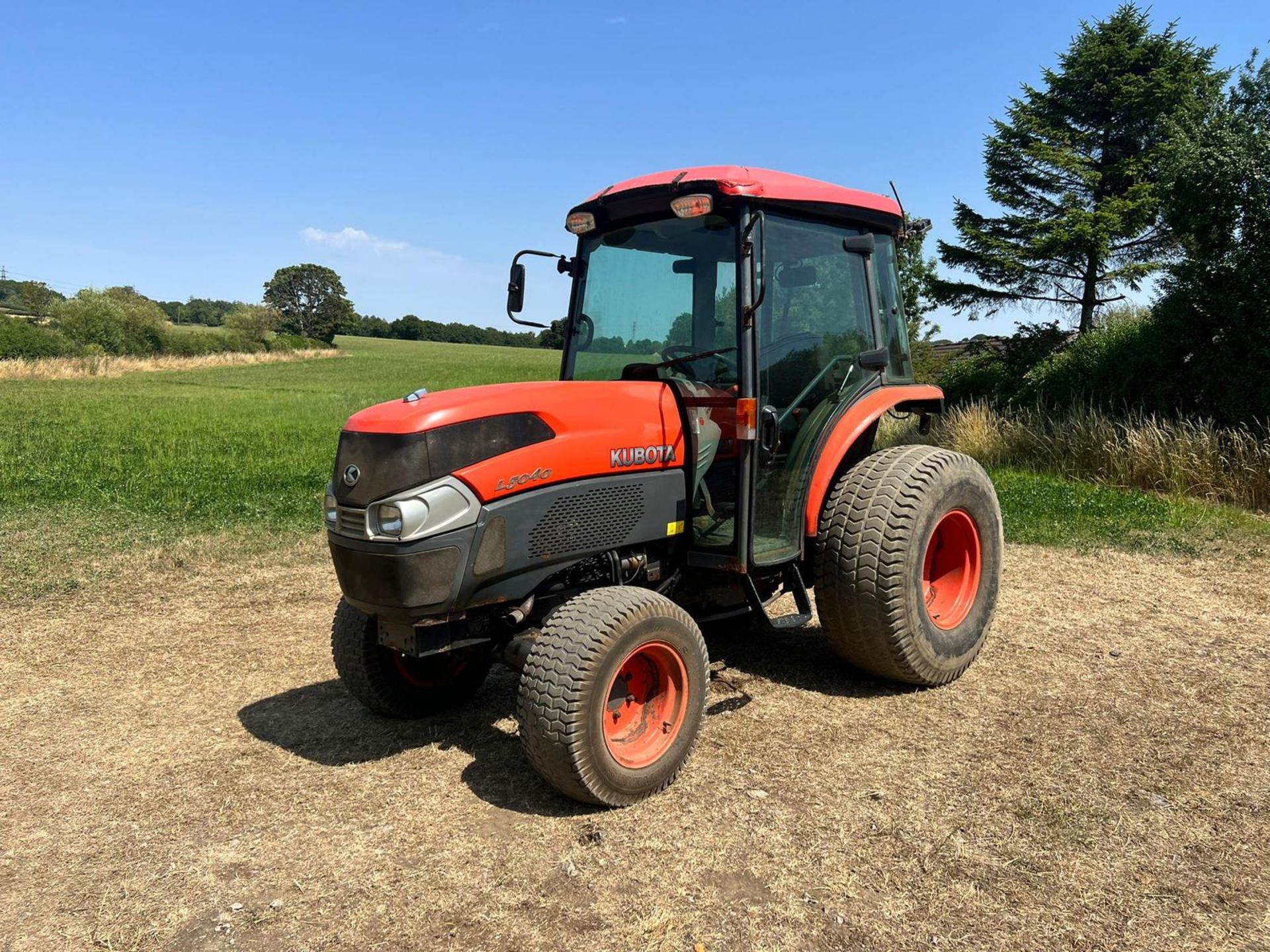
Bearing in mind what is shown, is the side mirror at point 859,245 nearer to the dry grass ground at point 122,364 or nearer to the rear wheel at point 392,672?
the rear wheel at point 392,672

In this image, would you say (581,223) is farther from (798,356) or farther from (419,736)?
(419,736)

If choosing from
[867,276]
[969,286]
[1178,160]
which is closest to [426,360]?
[969,286]

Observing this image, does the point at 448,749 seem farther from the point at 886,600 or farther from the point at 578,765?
the point at 886,600

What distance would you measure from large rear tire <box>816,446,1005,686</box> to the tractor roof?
1266 millimetres

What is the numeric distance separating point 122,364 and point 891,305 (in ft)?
138

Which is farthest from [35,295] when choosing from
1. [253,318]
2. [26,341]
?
[26,341]

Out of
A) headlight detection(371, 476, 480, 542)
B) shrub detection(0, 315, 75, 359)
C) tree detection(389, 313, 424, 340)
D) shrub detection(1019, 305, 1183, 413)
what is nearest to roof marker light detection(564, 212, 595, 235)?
headlight detection(371, 476, 480, 542)

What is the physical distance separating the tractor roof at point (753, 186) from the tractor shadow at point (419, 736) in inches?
97.3

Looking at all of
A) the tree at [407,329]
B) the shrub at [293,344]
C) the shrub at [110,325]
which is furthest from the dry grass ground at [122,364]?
the tree at [407,329]

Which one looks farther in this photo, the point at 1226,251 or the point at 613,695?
the point at 1226,251

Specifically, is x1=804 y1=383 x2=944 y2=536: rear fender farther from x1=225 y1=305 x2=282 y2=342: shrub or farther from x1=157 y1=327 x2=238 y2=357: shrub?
x1=225 y1=305 x2=282 y2=342: shrub

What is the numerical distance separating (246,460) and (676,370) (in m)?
10.3

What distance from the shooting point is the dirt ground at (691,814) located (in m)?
2.69

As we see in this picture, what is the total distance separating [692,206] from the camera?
368 centimetres
